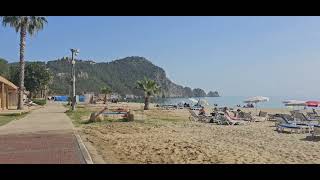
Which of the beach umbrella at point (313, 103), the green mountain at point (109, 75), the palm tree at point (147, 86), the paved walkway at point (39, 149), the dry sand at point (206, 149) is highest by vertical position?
the green mountain at point (109, 75)

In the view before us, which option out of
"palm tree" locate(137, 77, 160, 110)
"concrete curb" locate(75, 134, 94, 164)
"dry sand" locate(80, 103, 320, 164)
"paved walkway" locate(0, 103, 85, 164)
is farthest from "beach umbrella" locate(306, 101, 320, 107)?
"concrete curb" locate(75, 134, 94, 164)

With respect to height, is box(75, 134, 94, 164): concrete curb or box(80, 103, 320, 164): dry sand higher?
box(75, 134, 94, 164): concrete curb

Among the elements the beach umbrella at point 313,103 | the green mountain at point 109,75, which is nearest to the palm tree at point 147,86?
the beach umbrella at point 313,103

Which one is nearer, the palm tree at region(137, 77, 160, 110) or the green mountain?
the palm tree at region(137, 77, 160, 110)

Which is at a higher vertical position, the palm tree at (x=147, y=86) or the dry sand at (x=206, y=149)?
the palm tree at (x=147, y=86)

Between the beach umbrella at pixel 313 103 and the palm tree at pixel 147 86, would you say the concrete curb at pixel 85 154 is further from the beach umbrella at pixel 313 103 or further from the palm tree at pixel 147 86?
the palm tree at pixel 147 86

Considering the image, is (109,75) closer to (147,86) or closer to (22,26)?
(147,86)

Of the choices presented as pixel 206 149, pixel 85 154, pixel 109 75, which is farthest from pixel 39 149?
pixel 109 75

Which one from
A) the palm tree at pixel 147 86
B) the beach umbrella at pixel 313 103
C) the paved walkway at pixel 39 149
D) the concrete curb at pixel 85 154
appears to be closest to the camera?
the concrete curb at pixel 85 154

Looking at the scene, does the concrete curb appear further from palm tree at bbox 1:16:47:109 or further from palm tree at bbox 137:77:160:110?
palm tree at bbox 137:77:160:110

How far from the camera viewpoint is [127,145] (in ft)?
40.4
